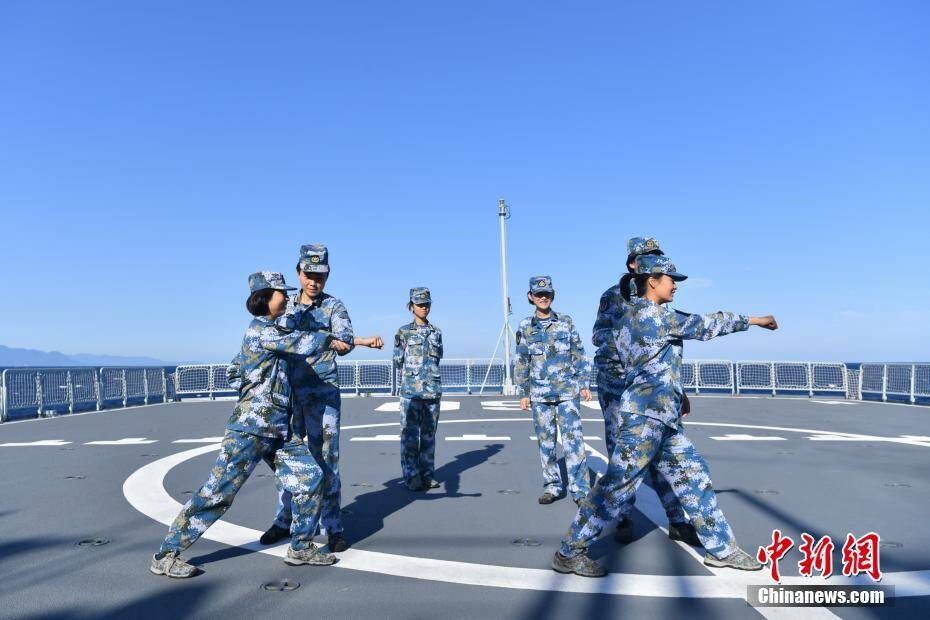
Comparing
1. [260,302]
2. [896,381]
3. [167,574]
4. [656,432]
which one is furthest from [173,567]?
[896,381]

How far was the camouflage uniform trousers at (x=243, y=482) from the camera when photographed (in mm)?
3531

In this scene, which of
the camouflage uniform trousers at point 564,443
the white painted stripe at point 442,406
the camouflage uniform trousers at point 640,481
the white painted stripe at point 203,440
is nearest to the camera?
the camouflage uniform trousers at point 640,481

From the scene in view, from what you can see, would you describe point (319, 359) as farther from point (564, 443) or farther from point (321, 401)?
point (564, 443)

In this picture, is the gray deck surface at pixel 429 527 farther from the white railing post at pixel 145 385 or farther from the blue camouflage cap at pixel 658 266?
the white railing post at pixel 145 385

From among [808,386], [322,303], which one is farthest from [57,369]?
[808,386]

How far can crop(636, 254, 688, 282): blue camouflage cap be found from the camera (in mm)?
3646

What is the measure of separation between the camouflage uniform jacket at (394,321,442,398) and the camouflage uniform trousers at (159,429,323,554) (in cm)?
276

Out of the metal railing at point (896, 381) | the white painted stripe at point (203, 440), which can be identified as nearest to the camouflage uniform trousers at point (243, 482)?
the white painted stripe at point (203, 440)

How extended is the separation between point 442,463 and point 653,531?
3.83 meters

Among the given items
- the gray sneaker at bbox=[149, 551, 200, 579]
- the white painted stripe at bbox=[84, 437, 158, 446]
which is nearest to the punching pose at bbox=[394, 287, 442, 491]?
the gray sneaker at bbox=[149, 551, 200, 579]

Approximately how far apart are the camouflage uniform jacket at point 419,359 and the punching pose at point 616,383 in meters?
2.24

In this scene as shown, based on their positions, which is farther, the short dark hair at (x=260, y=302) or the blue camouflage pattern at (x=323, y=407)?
the blue camouflage pattern at (x=323, y=407)

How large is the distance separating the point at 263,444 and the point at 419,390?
2.94 meters

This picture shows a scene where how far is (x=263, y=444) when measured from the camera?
3664 mm
